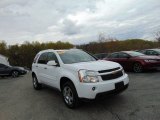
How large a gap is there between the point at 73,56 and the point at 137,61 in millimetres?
6606

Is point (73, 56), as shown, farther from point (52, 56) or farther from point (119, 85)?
point (119, 85)

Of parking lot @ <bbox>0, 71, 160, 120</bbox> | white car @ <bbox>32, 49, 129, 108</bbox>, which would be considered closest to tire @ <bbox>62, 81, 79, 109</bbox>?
white car @ <bbox>32, 49, 129, 108</bbox>

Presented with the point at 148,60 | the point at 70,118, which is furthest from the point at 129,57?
the point at 70,118

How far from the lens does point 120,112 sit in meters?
5.68

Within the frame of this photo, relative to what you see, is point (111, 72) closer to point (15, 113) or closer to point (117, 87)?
point (117, 87)

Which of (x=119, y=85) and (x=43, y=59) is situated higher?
(x=43, y=59)

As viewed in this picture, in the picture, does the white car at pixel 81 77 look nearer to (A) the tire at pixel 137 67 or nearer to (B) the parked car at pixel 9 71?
(A) the tire at pixel 137 67

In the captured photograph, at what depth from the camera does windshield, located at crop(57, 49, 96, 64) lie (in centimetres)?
714

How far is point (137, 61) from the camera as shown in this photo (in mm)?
13000

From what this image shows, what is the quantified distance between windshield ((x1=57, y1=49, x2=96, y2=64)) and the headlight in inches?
46.4

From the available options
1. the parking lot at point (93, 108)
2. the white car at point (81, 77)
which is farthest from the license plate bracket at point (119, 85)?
the parking lot at point (93, 108)

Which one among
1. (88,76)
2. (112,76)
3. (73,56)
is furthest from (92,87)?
(73,56)

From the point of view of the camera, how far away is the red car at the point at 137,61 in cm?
1257

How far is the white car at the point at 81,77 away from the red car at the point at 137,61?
Result: 19.4 feet
